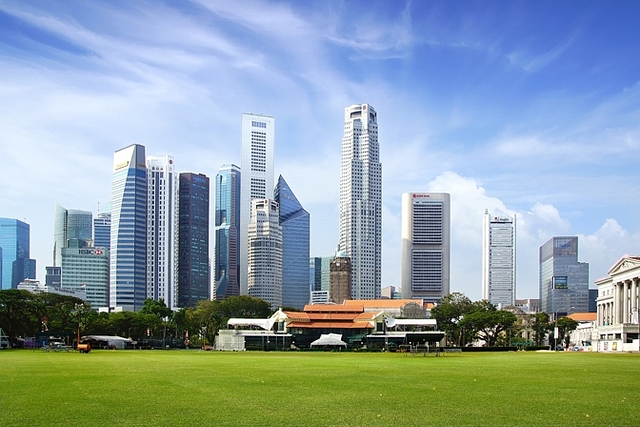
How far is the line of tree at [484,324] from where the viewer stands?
122m

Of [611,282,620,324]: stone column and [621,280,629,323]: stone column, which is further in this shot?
[611,282,620,324]: stone column

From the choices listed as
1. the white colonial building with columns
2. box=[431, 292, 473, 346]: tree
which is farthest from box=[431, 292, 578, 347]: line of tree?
the white colonial building with columns

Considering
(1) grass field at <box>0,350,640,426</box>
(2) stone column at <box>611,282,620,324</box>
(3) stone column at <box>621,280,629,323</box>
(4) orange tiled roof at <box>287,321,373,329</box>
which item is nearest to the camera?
(1) grass field at <box>0,350,640,426</box>

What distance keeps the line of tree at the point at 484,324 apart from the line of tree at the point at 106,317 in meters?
39.0

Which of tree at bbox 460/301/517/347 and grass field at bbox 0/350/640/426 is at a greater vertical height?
grass field at bbox 0/350/640/426

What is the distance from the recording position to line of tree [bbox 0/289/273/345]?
331 ft

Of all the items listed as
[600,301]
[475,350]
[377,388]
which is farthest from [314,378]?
[600,301]

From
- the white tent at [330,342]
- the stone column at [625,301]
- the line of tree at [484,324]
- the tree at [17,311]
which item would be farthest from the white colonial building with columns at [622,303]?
the tree at [17,311]

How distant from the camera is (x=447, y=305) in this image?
154m

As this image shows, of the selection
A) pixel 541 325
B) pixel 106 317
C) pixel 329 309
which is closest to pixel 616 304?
pixel 541 325

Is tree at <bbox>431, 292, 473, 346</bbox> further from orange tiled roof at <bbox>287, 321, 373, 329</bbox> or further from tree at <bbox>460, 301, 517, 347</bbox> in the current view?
orange tiled roof at <bbox>287, 321, 373, 329</bbox>

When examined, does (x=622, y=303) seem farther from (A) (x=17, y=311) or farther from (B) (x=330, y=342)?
(A) (x=17, y=311)

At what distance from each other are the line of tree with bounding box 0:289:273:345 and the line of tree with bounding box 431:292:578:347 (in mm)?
39047

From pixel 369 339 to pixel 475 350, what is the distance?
2649 cm
